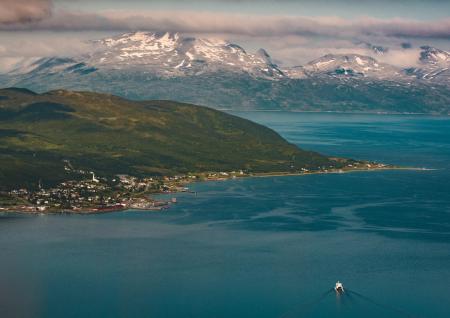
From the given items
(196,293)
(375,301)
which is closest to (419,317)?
(375,301)

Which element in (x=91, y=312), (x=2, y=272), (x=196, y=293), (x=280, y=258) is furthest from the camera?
(x=280, y=258)

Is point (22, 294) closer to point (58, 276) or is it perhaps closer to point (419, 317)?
point (58, 276)

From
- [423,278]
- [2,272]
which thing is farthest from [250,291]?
[2,272]

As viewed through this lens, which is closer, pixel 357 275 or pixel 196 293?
pixel 196 293

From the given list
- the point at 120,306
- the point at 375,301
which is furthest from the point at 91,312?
the point at 375,301

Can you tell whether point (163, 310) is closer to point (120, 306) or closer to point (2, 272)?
point (120, 306)

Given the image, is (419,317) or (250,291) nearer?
(419,317)

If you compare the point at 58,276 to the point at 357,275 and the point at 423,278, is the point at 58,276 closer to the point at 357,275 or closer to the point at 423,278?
the point at 357,275

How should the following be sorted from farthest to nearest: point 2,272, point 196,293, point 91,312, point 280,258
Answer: point 280,258
point 2,272
point 196,293
point 91,312
